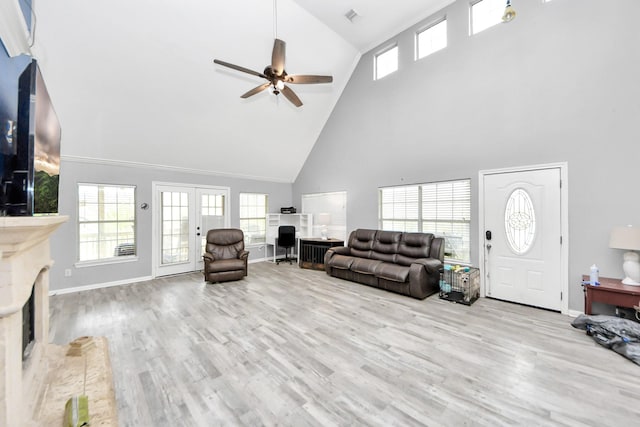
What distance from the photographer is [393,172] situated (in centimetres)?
516

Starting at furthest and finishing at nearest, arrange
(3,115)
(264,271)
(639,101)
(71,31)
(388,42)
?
1. (264,271)
2. (388,42)
3. (71,31)
4. (639,101)
5. (3,115)

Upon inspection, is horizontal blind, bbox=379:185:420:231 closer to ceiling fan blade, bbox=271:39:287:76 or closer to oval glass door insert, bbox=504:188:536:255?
oval glass door insert, bbox=504:188:536:255

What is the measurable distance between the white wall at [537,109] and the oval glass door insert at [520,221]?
0.43m

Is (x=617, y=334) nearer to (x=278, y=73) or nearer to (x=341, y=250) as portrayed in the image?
(x=341, y=250)

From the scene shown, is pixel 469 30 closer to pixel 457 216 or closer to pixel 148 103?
pixel 457 216

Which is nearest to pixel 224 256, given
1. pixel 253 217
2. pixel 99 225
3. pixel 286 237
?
pixel 286 237

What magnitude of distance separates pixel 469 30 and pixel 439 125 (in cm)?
153

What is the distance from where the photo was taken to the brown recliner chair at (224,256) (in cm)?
477

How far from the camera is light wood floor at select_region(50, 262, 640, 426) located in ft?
5.60

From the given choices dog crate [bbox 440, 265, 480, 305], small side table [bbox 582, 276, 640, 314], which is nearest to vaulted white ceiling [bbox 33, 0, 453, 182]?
dog crate [bbox 440, 265, 480, 305]

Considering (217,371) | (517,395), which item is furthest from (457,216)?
(217,371)

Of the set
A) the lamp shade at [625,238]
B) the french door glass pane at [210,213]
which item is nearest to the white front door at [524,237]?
the lamp shade at [625,238]

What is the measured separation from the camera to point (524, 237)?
12.0 feet

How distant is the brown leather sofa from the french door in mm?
3092
